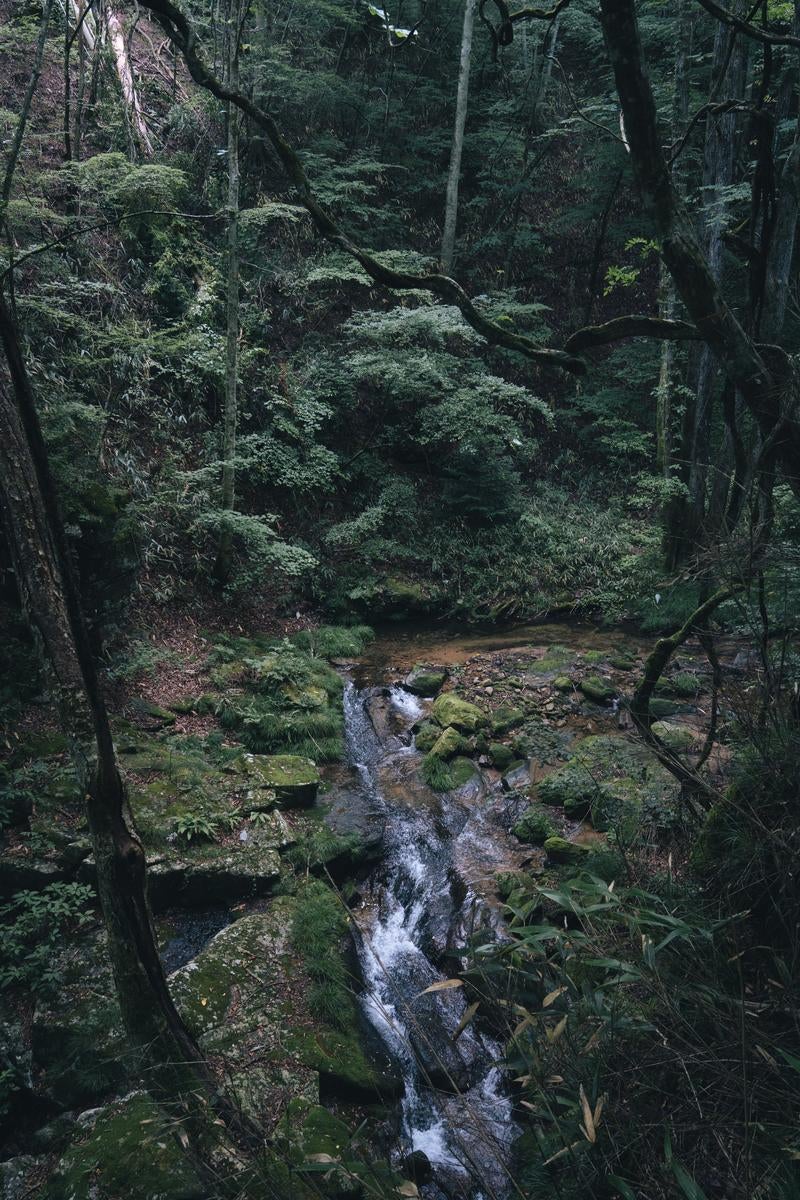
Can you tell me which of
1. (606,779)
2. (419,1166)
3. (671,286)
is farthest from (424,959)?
(671,286)

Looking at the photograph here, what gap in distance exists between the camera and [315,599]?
11.0 metres

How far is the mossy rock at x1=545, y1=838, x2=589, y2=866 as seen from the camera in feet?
18.6

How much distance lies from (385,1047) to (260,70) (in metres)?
16.0

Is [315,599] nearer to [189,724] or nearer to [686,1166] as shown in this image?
[189,724]

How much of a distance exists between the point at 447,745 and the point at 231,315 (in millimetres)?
6138

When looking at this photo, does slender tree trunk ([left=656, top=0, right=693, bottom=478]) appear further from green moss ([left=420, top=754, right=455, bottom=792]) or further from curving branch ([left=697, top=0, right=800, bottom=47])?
curving branch ([left=697, top=0, right=800, bottom=47])

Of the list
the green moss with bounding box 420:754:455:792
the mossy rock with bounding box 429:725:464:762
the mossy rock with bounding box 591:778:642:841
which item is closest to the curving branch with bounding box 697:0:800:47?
the mossy rock with bounding box 591:778:642:841

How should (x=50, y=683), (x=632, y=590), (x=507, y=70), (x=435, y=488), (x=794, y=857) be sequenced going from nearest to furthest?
(x=794, y=857)
(x=50, y=683)
(x=632, y=590)
(x=435, y=488)
(x=507, y=70)

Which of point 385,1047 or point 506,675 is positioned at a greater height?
point 506,675

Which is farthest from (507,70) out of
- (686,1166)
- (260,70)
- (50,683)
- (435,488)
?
(686,1166)

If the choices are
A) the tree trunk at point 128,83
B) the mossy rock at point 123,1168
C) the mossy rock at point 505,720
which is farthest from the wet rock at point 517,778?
the tree trunk at point 128,83

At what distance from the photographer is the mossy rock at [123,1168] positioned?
10.9 feet

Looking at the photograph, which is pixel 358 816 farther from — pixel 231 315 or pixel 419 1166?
pixel 231 315

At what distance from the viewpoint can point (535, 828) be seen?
20.8 ft
